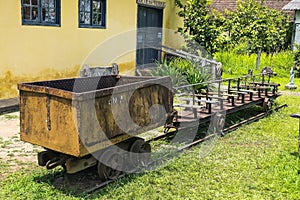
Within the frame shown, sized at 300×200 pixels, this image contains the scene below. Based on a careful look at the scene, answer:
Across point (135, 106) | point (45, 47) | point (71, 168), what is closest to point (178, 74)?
point (45, 47)

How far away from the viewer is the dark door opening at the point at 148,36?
1475 centimetres

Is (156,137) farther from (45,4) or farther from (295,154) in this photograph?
(45,4)

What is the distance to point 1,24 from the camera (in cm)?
924

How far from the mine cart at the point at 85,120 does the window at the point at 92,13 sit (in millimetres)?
6456

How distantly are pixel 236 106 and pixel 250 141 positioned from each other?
4.30 feet

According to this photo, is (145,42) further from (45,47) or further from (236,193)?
(236,193)

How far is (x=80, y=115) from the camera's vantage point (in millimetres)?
4535

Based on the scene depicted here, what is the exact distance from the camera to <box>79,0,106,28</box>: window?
11867mm

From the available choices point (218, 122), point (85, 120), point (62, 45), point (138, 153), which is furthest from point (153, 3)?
point (85, 120)

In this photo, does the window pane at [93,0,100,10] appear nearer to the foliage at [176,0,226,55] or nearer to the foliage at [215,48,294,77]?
the foliage at [176,0,226,55]

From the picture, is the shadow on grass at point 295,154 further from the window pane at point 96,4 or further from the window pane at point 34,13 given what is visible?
the window pane at point 96,4

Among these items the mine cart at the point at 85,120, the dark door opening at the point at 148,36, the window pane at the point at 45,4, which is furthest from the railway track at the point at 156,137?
the dark door opening at the point at 148,36

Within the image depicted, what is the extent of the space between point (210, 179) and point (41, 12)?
23.4ft

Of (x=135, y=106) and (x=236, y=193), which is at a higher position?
(x=135, y=106)
